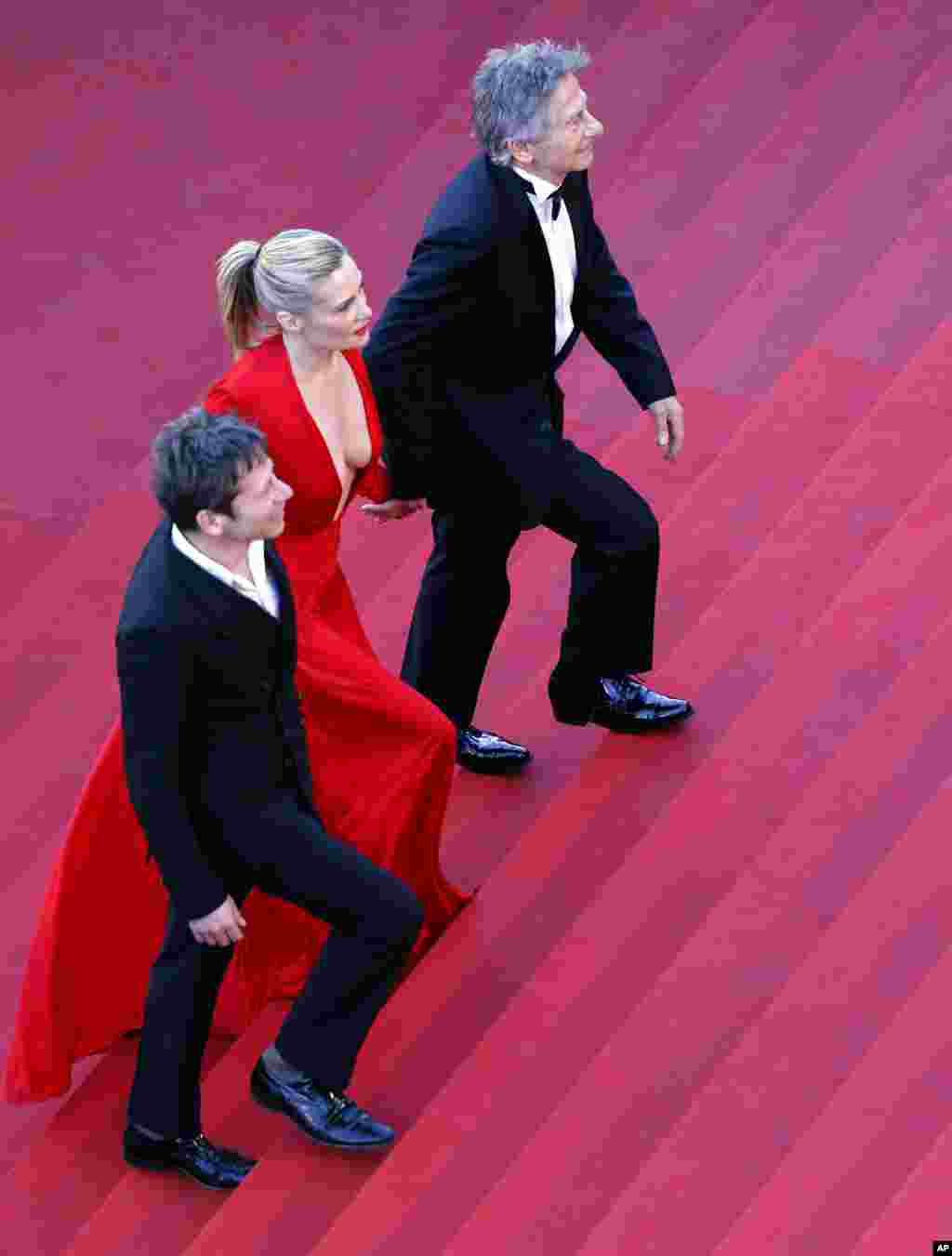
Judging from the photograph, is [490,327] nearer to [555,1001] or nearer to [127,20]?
[555,1001]

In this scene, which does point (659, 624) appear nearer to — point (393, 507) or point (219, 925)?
point (393, 507)

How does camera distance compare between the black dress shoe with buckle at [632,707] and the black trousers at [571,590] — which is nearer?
the black trousers at [571,590]

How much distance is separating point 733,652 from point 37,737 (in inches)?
52.3

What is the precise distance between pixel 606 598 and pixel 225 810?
2.82 feet

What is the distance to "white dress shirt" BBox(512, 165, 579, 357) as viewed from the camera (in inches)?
144

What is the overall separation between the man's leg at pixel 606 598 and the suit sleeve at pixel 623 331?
0.58 ft

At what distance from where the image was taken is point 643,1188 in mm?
2998

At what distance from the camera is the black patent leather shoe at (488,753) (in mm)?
4059

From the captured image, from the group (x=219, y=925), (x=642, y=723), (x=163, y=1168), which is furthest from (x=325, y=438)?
(x=163, y=1168)

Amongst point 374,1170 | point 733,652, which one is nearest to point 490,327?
point 733,652

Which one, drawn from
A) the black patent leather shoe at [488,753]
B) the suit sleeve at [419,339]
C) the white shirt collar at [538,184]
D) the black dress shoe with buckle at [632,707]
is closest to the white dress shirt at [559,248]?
the white shirt collar at [538,184]

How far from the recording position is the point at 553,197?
3.68 m

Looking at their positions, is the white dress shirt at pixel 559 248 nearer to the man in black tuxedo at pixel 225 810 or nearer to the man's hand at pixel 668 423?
the man's hand at pixel 668 423

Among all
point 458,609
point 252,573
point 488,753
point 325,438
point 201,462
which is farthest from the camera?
point 488,753
